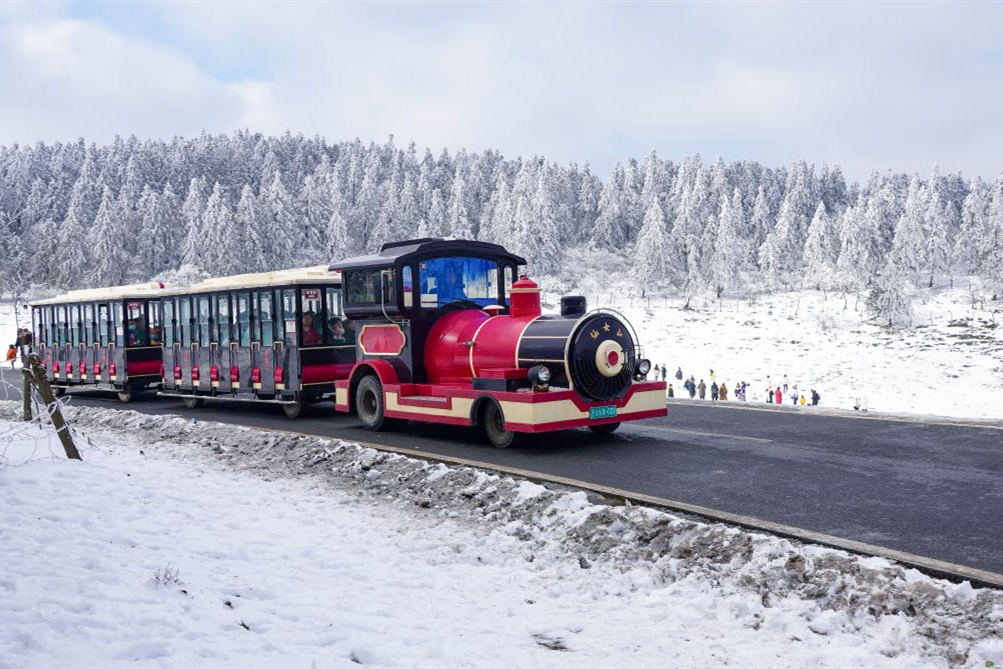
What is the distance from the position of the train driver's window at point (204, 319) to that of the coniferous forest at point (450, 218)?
5627 centimetres

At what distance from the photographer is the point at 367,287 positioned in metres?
14.1

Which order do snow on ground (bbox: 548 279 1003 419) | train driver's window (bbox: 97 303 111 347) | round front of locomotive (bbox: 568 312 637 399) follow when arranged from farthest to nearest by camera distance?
snow on ground (bbox: 548 279 1003 419) → train driver's window (bbox: 97 303 111 347) → round front of locomotive (bbox: 568 312 637 399)

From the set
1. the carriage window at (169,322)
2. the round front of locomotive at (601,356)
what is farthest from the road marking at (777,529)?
the carriage window at (169,322)

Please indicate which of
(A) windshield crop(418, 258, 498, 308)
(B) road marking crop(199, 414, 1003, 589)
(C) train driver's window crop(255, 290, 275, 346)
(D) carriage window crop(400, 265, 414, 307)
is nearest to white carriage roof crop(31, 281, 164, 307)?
(C) train driver's window crop(255, 290, 275, 346)

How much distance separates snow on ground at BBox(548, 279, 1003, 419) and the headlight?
37202 millimetres

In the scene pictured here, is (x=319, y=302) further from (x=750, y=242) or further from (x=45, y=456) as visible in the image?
(x=750, y=242)

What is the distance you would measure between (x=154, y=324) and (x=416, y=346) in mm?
13174

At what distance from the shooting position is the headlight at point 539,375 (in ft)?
37.8

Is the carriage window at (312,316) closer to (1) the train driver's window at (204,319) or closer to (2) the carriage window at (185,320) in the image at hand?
(1) the train driver's window at (204,319)

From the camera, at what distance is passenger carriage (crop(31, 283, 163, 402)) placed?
22.6 m

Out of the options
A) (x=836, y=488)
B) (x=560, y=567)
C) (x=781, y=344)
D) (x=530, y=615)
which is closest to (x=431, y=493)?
(x=560, y=567)

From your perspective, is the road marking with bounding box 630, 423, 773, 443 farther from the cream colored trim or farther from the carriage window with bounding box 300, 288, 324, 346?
the carriage window with bounding box 300, 288, 324, 346

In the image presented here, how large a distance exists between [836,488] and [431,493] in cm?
470

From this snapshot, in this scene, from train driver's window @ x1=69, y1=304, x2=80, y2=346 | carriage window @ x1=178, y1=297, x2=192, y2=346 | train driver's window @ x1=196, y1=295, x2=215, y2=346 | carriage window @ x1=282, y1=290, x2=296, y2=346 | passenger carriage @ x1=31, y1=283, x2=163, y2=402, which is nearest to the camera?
carriage window @ x1=282, y1=290, x2=296, y2=346
